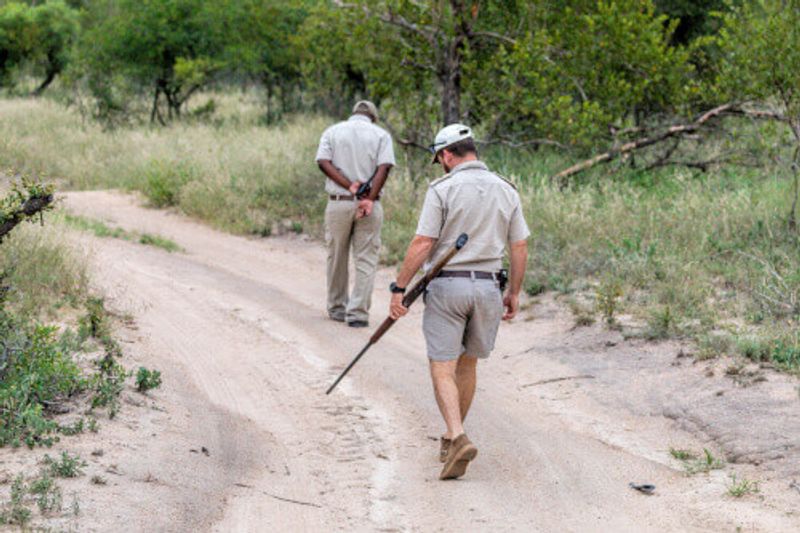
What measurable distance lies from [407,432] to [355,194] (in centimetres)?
357

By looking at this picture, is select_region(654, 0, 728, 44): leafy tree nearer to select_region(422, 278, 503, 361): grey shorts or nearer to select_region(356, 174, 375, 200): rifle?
select_region(356, 174, 375, 200): rifle

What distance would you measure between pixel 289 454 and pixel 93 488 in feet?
4.88

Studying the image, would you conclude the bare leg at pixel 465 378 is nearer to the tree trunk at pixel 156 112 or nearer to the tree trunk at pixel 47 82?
the tree trunk at pixel 156 112

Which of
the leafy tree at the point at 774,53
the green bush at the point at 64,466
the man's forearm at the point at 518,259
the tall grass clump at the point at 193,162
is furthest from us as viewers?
the tall grass clump at the point at 193,162

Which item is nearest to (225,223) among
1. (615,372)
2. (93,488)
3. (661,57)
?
(661,57)

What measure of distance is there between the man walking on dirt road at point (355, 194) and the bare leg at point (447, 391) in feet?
13.0

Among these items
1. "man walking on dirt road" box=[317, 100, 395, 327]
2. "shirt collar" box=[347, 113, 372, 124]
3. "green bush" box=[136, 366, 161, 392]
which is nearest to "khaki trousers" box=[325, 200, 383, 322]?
"man walking on dirt road" box=[317, 100, 395, 327]

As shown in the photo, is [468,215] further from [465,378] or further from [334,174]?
[334,174]

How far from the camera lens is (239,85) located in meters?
38.8

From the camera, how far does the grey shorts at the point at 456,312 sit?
21.1 feet

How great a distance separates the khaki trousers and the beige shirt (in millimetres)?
4016

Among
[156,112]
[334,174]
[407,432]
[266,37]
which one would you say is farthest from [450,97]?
[156,112]

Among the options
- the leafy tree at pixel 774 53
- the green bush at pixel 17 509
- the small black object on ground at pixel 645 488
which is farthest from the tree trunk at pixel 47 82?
the small black object on ground at pixel 645 488

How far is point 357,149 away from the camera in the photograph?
10.4 meters
